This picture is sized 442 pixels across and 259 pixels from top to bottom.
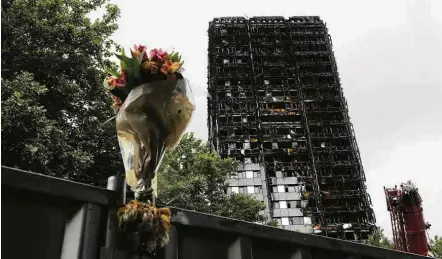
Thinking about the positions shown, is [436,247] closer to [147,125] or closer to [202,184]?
[202,184]

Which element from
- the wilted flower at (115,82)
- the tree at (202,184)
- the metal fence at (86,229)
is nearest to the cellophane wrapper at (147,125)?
the wilted flower at (115,82)

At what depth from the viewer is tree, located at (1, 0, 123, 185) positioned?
11438 mm

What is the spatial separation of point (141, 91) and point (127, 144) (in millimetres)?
449

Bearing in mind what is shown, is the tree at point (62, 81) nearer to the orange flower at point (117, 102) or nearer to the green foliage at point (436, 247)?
the orange flower at point (117, 102)

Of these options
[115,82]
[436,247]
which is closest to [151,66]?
[115,82]

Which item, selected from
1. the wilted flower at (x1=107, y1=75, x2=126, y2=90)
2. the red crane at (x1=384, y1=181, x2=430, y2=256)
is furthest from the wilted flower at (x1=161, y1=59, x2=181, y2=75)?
the red crane at (x1=384, y1=181, x2=430, y2=256)

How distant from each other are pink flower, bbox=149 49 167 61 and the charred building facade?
52773mm

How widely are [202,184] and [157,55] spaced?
17644 mm

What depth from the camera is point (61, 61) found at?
13578 millimetres

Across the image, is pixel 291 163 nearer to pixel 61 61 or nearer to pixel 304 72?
pixel 304 72

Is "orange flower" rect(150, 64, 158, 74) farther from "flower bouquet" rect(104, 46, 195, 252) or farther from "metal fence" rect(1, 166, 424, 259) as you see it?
"metal fence" rect(1, 166, 424, 259)

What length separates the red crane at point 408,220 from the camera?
18125 mm

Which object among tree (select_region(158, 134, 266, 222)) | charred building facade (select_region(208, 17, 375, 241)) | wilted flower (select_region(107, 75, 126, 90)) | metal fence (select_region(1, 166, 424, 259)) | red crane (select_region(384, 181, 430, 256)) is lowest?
metal fence (select_region(1, 166, 424, 259))

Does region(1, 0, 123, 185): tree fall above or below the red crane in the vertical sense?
above
